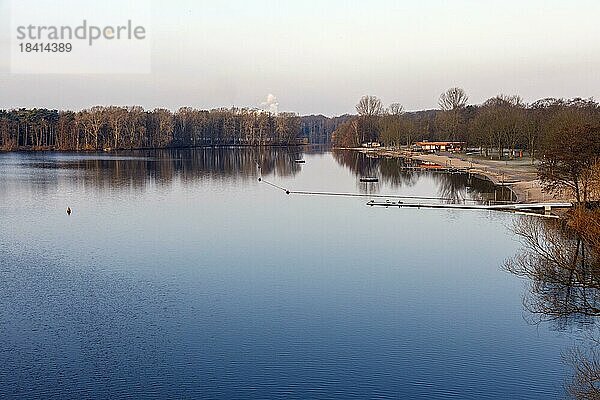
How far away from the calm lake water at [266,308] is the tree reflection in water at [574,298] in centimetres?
33

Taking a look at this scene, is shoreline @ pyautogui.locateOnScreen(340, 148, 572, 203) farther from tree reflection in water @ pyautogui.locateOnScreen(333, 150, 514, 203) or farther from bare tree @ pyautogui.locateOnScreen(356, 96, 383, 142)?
bare tree @ pyautogui.locateOnScreen(356, 96, 383, 142)

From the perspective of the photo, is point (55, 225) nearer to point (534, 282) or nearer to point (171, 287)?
point (171, 287)

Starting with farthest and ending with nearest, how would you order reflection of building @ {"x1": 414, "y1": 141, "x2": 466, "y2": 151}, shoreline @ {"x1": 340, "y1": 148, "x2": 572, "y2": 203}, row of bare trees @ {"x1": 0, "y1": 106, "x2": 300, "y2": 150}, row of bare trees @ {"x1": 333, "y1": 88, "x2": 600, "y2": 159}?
row of bare trees @ {"x1": 0, "y1": 106, "x2": 300, "y2": 150} < reflection of building @ {"x1": 414, "y1": 141, "x2": 466, "y2": 151} < row of bare trees @ {"x1": 333, "y1": 88, "x2": 600, "y2": 159} < shoreline @ {"x1": 340, "y1": 148, "x2": 572, "y2": 203}

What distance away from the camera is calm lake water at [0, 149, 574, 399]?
10969 millimetres

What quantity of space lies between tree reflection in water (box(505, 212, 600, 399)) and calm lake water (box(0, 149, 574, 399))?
327mm

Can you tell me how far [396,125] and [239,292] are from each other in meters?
70.6

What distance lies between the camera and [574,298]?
545 inches

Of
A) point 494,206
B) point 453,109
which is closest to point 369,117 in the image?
point 453,109

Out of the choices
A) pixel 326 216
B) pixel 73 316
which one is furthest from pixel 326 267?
pixel 326 216

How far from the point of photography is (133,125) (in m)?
86.8

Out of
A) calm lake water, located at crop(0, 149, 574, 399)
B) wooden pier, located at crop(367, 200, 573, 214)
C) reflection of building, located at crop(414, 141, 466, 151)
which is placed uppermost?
reflection of building, located at crop(414, 141, 466, 151)

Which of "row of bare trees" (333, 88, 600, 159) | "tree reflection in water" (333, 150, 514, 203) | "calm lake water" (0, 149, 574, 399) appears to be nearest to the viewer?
"calm lake water" (0, 149, 574, 399)

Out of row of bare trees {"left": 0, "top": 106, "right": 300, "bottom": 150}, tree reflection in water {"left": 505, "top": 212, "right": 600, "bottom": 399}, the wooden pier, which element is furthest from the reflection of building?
tree reflection in water {"left": 505, "top": 212, "right": 600, "bottom": 399}

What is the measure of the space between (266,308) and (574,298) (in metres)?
6.61
